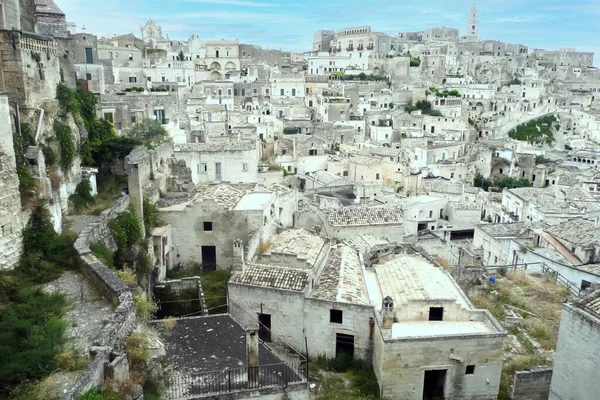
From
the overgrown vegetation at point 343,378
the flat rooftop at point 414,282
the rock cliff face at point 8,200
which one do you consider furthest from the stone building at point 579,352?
the rock cliff face at point 8,200

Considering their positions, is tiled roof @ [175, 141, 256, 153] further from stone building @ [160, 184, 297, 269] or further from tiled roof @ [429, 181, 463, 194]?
tiled roof @ [429, 181, 463, 194]

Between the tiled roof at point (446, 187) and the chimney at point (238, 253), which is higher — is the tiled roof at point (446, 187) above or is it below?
below

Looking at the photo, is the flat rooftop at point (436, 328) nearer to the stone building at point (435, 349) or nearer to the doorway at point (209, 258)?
the stone building at point (435, 349)

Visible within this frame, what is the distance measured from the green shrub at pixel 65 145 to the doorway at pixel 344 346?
1083cm

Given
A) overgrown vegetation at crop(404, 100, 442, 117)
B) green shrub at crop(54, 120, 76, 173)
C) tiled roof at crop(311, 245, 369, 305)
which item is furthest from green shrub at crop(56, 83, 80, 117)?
overgrown vegetation at crop(404, 100, 442, 117)

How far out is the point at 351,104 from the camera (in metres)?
59.9

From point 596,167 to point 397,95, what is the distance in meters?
26.5

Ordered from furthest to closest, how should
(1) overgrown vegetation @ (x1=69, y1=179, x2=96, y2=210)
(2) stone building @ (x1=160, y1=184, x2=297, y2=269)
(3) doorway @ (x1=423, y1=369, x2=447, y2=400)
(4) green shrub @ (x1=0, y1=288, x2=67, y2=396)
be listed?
(2) stone building @ (x1=160, y1=184, x2=297, y2=269)
(1) overgrown vegetation @ (x1=69, y1=179, x2=96, y2=210)
(3) doorway @ (x1=423, y1=369, x2=447, y2=400)
(4) green shrub @ (x1=0, y1=288, x2=67, y2=396)

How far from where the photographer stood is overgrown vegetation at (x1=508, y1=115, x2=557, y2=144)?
66500 mm

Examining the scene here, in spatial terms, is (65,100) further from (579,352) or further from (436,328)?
(579,352)

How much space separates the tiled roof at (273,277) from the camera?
15.7 m

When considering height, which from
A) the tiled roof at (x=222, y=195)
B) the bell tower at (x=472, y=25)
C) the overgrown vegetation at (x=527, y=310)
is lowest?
the overgrown vegetation at (x=527, y=310)

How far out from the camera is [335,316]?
1505cm

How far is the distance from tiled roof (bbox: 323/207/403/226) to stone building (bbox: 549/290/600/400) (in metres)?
12.3
